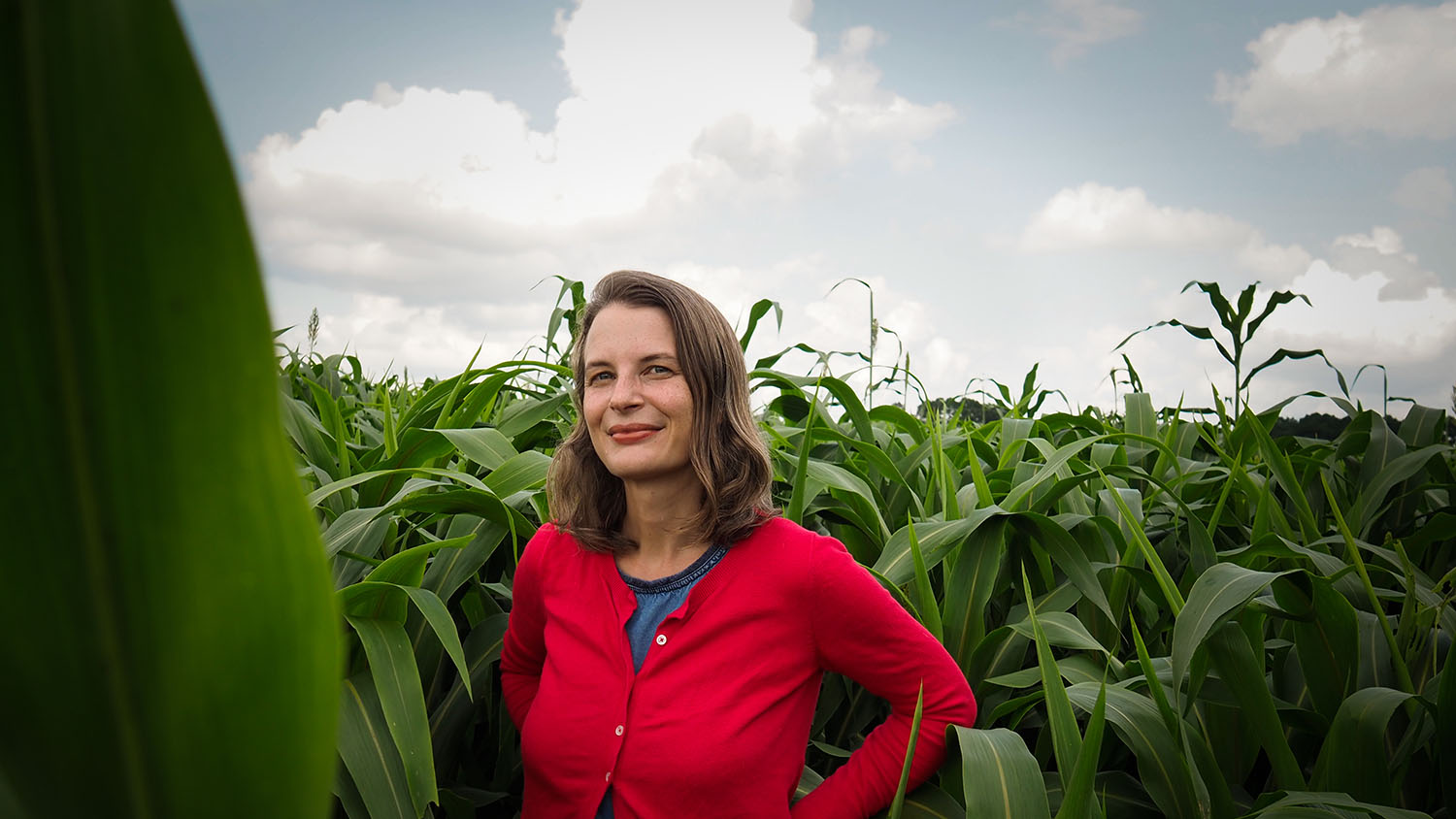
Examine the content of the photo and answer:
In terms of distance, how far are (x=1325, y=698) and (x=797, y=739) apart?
34.2 inches

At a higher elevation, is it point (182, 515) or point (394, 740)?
point (182, 515)

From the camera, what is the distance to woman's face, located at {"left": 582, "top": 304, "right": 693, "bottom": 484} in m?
1.22

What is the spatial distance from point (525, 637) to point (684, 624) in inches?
12.6

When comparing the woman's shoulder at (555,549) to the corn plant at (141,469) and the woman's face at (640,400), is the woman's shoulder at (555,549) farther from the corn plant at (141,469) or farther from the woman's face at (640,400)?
the corn plant at (141,469)

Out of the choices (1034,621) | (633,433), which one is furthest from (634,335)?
(1034,621)

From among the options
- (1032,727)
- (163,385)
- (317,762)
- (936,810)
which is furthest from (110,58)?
(1032,727)

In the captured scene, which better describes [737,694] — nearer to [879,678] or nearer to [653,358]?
[879,678]

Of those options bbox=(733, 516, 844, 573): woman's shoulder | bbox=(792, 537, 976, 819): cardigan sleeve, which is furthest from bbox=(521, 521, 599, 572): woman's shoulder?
bbox=(792, 537, 976, 819): cardigan sleeve

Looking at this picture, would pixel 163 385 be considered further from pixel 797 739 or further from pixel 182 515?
pixel 797 739

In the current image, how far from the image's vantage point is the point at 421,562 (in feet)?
3.72

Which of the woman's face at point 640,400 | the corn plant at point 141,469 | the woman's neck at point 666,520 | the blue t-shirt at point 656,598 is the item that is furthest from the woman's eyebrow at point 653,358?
the corn plant at point 141,469

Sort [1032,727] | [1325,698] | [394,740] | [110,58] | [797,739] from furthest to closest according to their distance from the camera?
[1032,727] → [1325,698] → [797,739] → [394,740] → [110,58]

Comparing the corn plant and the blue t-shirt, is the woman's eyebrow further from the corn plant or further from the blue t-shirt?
the corn plant

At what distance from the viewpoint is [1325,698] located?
1310 mm
